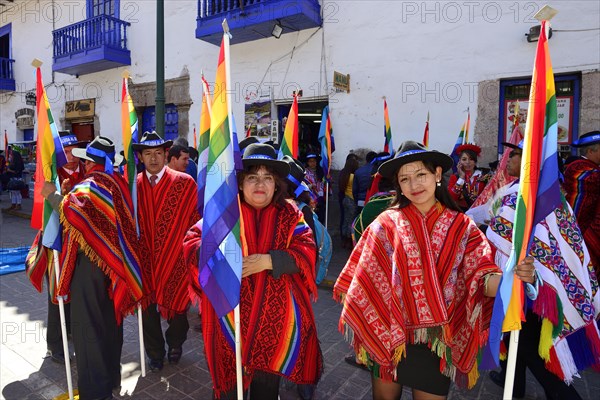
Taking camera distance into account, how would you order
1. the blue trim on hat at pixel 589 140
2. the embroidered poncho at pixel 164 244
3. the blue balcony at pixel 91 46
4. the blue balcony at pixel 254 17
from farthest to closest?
the blue balcony at pixel 91 46, the blue balcony at pixel 254 17, the blue trim on hat at pixel 589 140, the embroidered poncho at pixel 164 244

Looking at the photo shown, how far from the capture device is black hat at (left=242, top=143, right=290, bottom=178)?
2.38 m

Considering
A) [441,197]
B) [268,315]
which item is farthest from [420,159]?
[268,315]

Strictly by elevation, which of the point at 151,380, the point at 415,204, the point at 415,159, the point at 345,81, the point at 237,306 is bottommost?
the point at 151,380

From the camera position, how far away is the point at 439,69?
25.0ft

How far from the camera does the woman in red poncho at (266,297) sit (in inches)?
92.3

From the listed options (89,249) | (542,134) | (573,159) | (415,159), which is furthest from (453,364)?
(573,159)

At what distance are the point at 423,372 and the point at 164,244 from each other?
2316 millimetres

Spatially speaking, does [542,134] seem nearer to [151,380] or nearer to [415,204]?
[415,204]

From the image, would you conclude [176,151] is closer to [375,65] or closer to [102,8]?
[375,65]

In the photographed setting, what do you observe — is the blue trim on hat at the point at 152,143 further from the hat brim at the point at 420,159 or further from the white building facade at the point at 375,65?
the white building facade at the point at 375,65

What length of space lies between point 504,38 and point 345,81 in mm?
2894

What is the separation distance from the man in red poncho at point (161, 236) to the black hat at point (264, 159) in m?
1.36

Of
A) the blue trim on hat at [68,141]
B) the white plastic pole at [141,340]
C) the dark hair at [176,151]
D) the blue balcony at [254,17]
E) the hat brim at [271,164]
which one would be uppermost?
the blue balcony at [254,17]

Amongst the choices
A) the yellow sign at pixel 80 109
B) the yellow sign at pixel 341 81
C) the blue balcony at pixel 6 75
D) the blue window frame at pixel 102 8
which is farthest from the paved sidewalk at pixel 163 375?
the blue balcony at pixel 6 75
